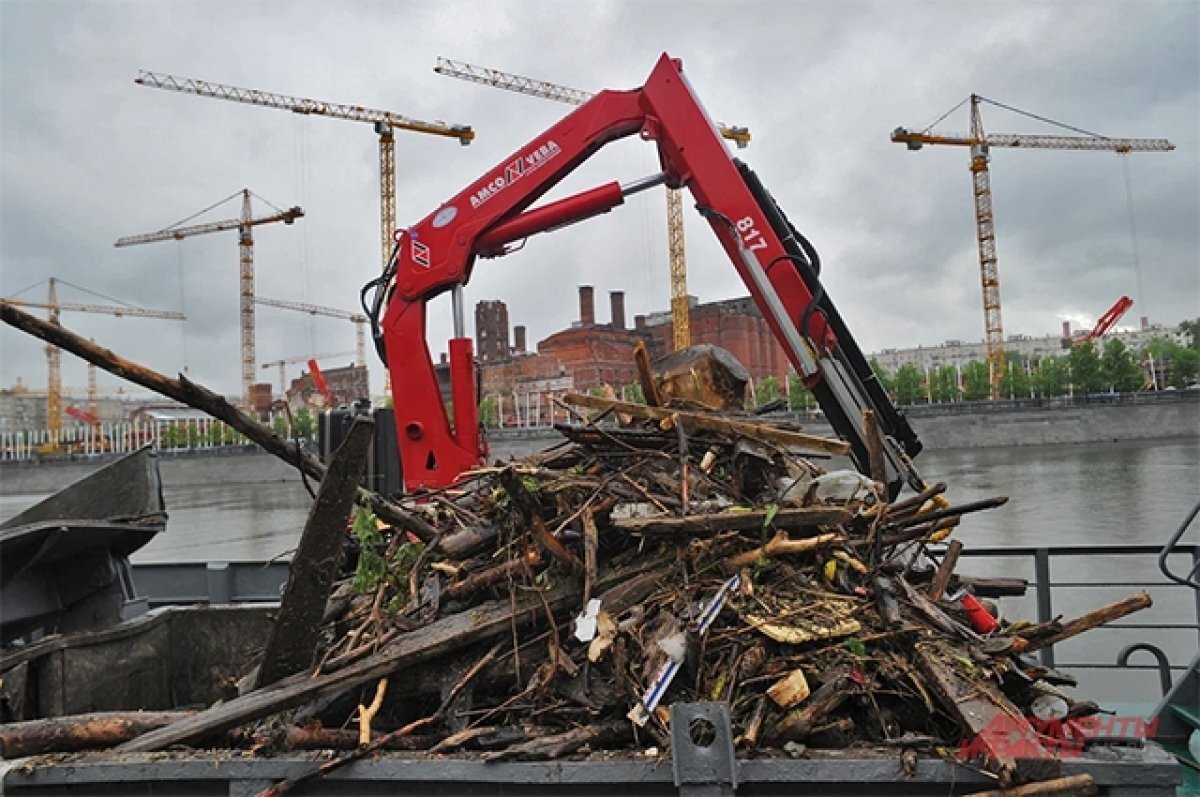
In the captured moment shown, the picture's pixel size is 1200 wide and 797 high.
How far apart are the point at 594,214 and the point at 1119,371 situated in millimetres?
71364

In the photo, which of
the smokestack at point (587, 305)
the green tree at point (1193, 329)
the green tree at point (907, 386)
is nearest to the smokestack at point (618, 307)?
the smokestack at point (587, 305)

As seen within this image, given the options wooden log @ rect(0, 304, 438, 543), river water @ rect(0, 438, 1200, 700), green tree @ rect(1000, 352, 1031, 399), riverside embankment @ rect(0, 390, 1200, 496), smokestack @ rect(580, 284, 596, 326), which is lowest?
river water @ rect(0, 438, 1200, 700)

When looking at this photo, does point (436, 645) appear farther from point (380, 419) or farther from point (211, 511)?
point (211, 511)

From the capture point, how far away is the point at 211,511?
32.3 m

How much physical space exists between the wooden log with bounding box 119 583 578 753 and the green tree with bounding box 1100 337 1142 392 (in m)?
74.2

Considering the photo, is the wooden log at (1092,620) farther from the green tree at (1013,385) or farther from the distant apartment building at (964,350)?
the distant apartment building at (964,350)

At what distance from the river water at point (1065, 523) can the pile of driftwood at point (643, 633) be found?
1.47 metres

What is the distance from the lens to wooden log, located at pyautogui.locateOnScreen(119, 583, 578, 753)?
8.65 feet

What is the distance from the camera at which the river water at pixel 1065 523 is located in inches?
356

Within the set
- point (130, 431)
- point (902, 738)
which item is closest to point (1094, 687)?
point (902, 738)

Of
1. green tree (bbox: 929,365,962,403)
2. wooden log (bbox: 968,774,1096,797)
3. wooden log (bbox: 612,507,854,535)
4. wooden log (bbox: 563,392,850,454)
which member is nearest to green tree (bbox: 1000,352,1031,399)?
green tree (bbox: 929,365,962,403)

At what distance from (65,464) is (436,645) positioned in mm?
73049

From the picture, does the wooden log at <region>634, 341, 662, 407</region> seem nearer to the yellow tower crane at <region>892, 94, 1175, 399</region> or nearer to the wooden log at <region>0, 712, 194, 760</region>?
the wooden log at <region>0, 712, 194, 760</region>

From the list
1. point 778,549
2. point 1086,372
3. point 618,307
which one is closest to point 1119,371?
point 1086,372
